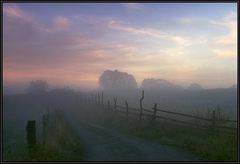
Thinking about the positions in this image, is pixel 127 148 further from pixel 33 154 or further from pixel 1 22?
pixel 1 22

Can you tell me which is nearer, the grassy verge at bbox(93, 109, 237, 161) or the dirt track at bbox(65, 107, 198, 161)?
the dirt track at bbox(65, 107, 198, 161)

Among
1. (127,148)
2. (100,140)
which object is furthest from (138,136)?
(127,148)

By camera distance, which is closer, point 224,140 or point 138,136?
point 224,140

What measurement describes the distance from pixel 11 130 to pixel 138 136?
20911mm

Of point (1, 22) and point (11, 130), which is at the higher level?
point (1, 22)

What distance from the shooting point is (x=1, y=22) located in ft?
73.8

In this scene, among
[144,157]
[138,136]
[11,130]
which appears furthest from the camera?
[11,130]

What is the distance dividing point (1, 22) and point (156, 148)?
1145cm

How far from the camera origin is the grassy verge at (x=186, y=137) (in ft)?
63.9

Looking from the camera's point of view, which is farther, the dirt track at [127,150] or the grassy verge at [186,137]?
the grassy verge at [186,137]

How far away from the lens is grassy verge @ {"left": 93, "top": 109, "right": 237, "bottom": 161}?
63.9 feet

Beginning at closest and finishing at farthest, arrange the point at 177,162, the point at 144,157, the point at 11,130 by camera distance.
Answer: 1. the point at 177,162
2. the point at 144,157
3. the point at 11,130

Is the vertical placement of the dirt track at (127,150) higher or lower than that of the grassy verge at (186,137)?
lower

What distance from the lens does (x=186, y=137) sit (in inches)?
966
